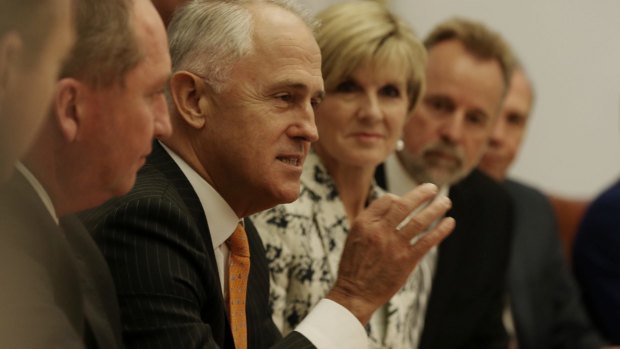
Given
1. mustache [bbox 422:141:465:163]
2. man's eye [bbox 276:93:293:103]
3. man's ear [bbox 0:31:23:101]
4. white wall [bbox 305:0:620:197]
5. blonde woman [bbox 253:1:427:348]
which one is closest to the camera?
man's ear [bbox 0:31:23:101]

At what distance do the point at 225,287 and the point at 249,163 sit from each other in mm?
196

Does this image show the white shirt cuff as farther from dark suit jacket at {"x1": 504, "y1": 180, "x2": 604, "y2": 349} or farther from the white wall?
the white wall

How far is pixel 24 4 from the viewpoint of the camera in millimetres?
963

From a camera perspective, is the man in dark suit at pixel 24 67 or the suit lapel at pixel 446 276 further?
the suit lapel at pixel 446 276

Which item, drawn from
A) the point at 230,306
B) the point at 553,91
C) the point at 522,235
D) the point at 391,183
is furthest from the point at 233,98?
the point at 553,91

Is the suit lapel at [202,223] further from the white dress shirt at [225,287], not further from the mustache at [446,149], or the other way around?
the mustache at [446,149]

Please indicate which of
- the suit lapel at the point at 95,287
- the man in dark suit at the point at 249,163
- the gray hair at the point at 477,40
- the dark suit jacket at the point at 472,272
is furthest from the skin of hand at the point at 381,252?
the gray hair at the point at 477,40

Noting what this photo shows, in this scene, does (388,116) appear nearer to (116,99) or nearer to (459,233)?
(459,233)

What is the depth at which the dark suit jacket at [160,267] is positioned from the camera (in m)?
1.38

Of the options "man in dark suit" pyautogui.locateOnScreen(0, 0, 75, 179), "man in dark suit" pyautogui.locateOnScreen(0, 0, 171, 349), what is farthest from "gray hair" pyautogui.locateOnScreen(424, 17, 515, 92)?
"man in dark suit" pyautogui.locateOnScreen(0, 0, 75, 179)

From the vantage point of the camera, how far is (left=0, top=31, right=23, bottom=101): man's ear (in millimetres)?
946

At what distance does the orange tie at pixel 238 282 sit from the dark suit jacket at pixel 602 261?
172cm

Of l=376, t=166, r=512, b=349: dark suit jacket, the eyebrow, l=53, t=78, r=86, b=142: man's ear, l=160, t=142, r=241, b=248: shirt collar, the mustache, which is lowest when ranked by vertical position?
l=376, t=166, r=512, b=349: dark suit jacket

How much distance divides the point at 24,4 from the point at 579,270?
2.49 metres
